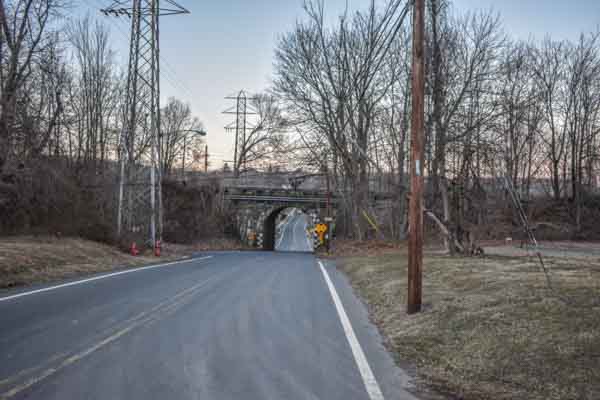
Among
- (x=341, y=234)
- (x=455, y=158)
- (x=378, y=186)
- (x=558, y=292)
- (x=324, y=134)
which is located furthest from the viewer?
(x=341, y=234)

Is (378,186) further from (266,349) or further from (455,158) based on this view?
(266,349)

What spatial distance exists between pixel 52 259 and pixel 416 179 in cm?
1082

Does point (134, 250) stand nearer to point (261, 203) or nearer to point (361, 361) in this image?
point (361, 361)

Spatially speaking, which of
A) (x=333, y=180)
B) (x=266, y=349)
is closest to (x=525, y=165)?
(x=333, y=180)

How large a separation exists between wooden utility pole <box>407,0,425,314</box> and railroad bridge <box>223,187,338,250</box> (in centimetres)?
3543

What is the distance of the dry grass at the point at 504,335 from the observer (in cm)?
491

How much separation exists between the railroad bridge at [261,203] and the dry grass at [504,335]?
1361 inches

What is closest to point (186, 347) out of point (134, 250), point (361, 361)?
point (361, 361)

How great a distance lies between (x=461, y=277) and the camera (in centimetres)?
1112

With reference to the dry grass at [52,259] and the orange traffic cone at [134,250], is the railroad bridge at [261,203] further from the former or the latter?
the dry grass at [52,259]

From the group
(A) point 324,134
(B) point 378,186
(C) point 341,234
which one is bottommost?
(C) point 341,234

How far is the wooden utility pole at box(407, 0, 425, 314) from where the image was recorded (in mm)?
8617

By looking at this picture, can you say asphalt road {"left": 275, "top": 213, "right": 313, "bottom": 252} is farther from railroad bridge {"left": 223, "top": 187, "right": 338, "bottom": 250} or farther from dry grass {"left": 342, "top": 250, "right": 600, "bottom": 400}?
dry grass {"left": 342, "top": 250, "right": 600, "bottom": 400}

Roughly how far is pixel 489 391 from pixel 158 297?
7.03m
